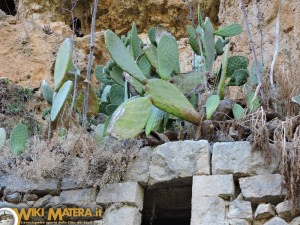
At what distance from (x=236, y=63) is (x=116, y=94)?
85cm

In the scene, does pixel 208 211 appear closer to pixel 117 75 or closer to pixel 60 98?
pixel 60 98

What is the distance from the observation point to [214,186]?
3.62m

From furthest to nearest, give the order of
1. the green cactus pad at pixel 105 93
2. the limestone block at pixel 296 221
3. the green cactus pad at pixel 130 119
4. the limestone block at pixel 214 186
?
the green cactus pad at pixel 105 93, the green cactus pad at pixel 130 119, the limestone block at pixel 214 186, the limestone block at pixel 296 221

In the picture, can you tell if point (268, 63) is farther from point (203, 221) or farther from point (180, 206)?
point (203, 221)

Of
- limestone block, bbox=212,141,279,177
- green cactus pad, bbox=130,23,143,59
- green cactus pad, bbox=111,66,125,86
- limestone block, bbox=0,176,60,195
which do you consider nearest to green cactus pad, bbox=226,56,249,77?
green cactus pad, bbox=130,23,143,59

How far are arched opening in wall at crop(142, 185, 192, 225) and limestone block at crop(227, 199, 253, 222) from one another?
0.36 m

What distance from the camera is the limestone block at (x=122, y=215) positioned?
367 cm

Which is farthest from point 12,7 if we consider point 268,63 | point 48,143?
point 48,143

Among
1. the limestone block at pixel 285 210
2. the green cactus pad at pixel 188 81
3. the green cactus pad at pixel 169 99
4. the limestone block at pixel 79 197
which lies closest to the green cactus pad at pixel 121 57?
the green cactus pad at pixel 169 99

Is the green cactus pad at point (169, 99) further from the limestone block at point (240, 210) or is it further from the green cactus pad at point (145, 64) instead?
the limestone block at point (240, 210)

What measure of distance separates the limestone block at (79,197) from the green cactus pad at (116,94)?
814 millimetres

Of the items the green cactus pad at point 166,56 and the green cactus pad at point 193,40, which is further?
the green cactus pad at point 193,40

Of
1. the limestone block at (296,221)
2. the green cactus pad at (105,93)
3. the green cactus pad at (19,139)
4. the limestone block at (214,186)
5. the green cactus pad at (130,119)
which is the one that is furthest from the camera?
the green cactus pad at (105,93)

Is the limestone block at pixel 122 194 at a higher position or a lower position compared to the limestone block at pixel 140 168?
lower
